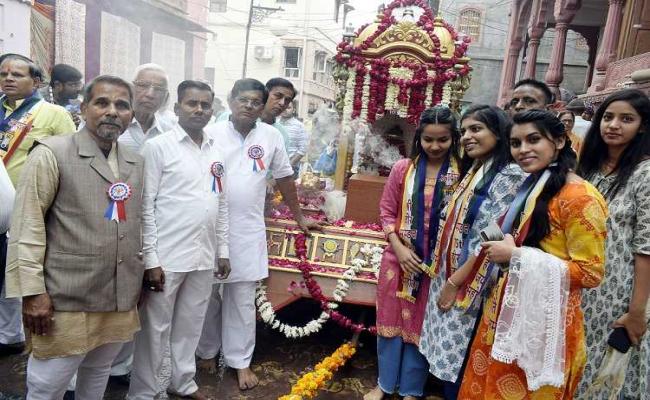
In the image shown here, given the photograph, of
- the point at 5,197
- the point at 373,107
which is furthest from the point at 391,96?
the point at 5,197

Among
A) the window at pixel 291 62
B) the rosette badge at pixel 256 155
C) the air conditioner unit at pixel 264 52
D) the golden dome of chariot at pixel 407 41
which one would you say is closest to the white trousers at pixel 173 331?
the rosette badge at pixel 256 155

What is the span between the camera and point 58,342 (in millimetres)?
2158

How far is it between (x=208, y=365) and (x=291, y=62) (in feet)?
83.9

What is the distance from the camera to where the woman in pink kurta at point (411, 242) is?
9.82 ft

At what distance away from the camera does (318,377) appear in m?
3.16

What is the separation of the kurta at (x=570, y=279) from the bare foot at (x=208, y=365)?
6.50ft

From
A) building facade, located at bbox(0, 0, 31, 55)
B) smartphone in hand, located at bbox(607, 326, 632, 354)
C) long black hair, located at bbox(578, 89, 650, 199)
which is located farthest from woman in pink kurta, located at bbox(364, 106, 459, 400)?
building facade, located at bbox(0, 0, 31, 55)

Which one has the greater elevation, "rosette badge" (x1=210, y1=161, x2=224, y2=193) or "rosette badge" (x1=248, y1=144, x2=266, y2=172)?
"rosette badge" (x1=248, y1=144, x2=266, y2=172)

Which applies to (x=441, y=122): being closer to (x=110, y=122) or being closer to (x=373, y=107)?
(x=110, y=122)

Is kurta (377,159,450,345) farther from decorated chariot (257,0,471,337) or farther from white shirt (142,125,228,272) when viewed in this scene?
white shirt (142,125,228,272)

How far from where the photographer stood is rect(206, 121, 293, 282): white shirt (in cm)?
329

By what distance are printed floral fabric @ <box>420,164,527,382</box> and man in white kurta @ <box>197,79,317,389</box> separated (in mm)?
1245

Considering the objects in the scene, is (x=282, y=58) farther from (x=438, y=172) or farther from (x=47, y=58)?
(x=438, y=172)

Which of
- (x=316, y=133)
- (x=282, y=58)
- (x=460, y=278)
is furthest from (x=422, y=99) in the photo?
(x=282, y=58)
